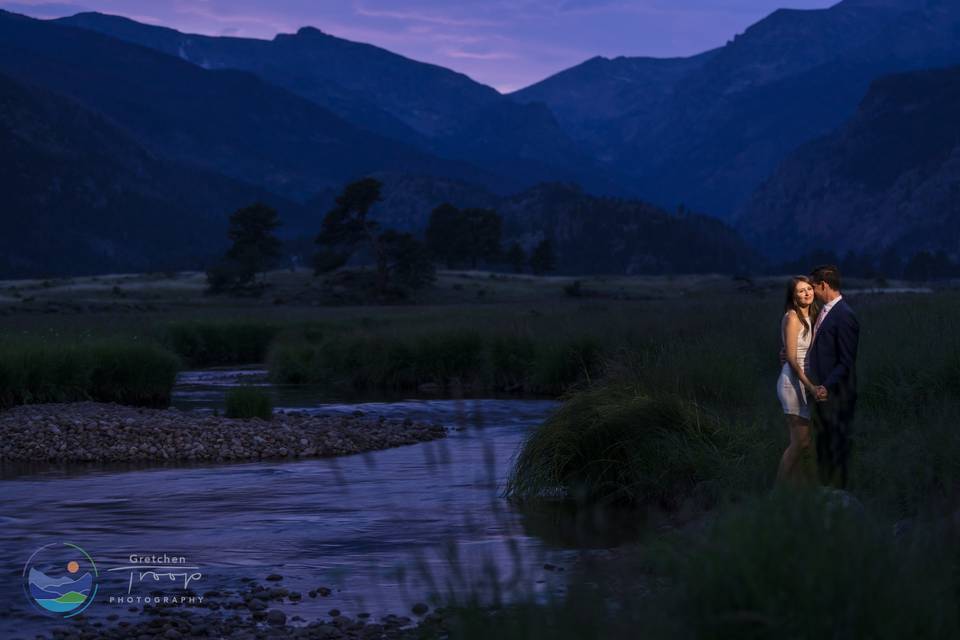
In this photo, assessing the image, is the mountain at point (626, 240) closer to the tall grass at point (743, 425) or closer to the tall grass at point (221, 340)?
the tall grass at point (221, 340)

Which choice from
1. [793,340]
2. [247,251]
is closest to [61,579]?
[793,340]

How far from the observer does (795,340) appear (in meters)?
9.38

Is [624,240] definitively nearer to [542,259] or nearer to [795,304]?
[542,259]

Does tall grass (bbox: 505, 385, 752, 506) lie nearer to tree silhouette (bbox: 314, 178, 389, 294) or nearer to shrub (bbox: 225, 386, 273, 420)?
shrub (bbox: 225, 386, 273, 420)

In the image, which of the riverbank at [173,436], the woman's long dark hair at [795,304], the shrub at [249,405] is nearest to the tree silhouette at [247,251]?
the shrub at [249,405]

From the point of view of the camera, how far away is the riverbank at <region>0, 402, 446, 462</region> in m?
17.0

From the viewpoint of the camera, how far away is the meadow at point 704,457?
4.40m

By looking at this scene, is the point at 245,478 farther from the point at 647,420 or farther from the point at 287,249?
the point at 287,249

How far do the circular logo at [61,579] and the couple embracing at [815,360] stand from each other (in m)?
5.58

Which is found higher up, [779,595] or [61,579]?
[779,595]

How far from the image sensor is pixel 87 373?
912 inches

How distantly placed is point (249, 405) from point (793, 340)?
13260 mm

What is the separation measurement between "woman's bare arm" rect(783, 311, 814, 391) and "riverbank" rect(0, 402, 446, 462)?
917 cm

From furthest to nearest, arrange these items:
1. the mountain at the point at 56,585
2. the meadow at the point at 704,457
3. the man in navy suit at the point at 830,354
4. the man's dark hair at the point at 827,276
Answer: the man's dark hair at the point at 827,276, the man in navy suit at the point at 830,354, the mountain at the point at 56,585, the meadow at the point at 704,457
